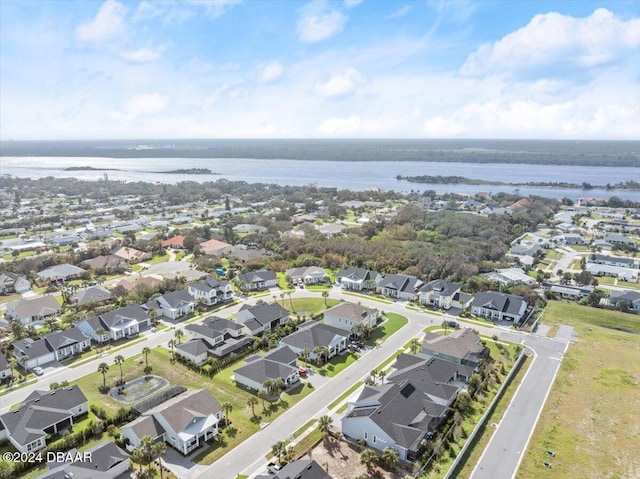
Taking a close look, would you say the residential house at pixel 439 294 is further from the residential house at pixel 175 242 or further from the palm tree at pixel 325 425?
the residential house at pixel 175 242

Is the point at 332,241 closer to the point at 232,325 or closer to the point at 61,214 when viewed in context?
the point at 232,325

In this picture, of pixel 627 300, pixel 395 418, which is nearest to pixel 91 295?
pixel 395 418

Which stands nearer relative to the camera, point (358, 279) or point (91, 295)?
point (91, 295)

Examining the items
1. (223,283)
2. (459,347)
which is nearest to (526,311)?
(459,347)

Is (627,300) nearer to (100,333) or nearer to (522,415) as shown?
(522,415)

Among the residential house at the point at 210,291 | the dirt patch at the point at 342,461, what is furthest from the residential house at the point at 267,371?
the residential house at the point at 210,291

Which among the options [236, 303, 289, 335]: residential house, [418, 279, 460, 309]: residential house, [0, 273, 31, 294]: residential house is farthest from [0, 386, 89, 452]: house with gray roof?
[418, 279, 460, 309]: residential house
